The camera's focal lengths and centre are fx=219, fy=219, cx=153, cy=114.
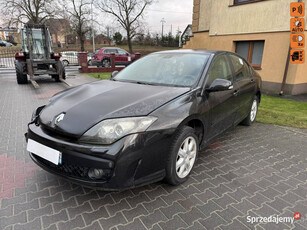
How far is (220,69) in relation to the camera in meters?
3.30

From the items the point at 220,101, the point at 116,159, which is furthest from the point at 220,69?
the point at 116,159

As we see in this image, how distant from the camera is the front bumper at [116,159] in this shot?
1928mm

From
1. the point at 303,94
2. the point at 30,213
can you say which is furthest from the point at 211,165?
the point at 303,94

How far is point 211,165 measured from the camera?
10.3ft

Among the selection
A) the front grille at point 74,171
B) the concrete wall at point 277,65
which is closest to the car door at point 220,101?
the front grille at point 74,171

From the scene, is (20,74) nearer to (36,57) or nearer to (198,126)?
(36,57)

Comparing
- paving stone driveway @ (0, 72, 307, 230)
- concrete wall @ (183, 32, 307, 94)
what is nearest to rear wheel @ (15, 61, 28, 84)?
paving stone driveway @ (0, 72, 307, 230)

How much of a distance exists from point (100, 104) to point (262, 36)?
888cm

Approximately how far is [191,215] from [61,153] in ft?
4.54

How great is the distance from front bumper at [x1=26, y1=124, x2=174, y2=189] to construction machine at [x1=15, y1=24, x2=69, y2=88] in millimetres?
8297

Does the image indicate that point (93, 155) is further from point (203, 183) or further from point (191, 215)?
point (203, 183)

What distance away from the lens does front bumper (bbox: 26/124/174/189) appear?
75.9 inches

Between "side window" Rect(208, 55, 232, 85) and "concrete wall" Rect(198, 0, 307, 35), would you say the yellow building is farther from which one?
"side window" Rect(208, 55, 232, 85)

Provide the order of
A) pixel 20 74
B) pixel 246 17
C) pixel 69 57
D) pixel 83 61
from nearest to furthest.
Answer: pixel 246 17 < pixel 20 74 < pixel 83 61 < pixel 69 57
